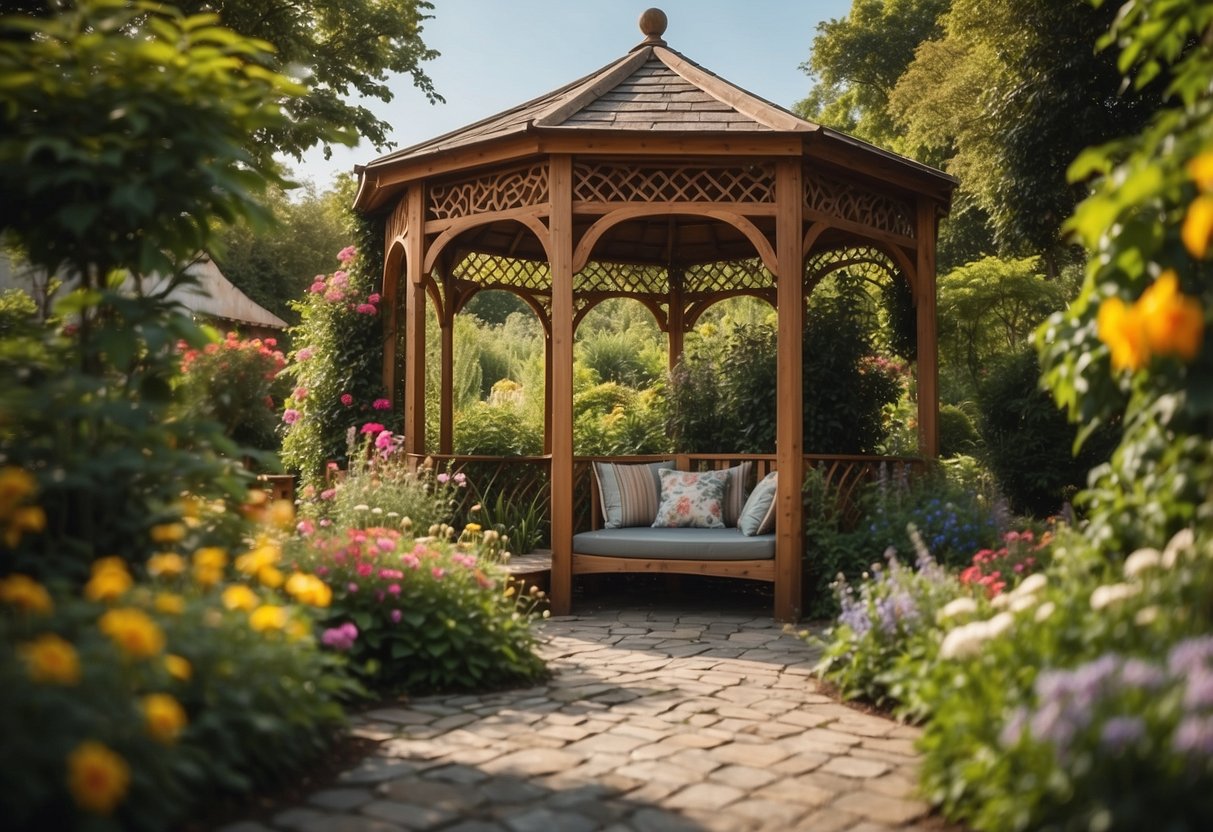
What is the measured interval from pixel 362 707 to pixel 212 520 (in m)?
1.17

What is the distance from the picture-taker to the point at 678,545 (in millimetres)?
7184

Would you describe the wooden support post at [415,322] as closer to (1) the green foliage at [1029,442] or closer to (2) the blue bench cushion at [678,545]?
(2) the blue bench cushion at [678,545]

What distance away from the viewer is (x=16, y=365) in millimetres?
3475

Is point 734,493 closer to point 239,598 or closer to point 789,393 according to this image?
point 789,393

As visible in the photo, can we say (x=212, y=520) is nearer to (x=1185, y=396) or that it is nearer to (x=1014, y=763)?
(x=1014, y=763)

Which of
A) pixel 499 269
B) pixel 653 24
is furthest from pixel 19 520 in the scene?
pixel 499 269

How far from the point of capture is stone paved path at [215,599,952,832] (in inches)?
121

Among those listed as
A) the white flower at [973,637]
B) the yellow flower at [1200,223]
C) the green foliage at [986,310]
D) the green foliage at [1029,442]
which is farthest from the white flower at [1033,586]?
the green foliage at [986,310]

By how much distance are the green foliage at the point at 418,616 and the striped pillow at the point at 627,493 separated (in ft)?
10.0

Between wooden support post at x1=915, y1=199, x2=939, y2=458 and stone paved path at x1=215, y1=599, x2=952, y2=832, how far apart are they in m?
3.62

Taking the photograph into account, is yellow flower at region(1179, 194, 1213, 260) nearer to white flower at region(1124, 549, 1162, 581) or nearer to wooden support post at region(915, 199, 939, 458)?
white flower at region(1124, 549, 1162, 581)

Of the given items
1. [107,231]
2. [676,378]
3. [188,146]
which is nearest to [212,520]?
[107,231]

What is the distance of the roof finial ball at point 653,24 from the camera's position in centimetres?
900

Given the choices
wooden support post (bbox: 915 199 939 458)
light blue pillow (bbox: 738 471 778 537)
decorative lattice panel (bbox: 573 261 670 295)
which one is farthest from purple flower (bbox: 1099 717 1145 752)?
decorative lattice panel (bbox: 573 261 670 295)
